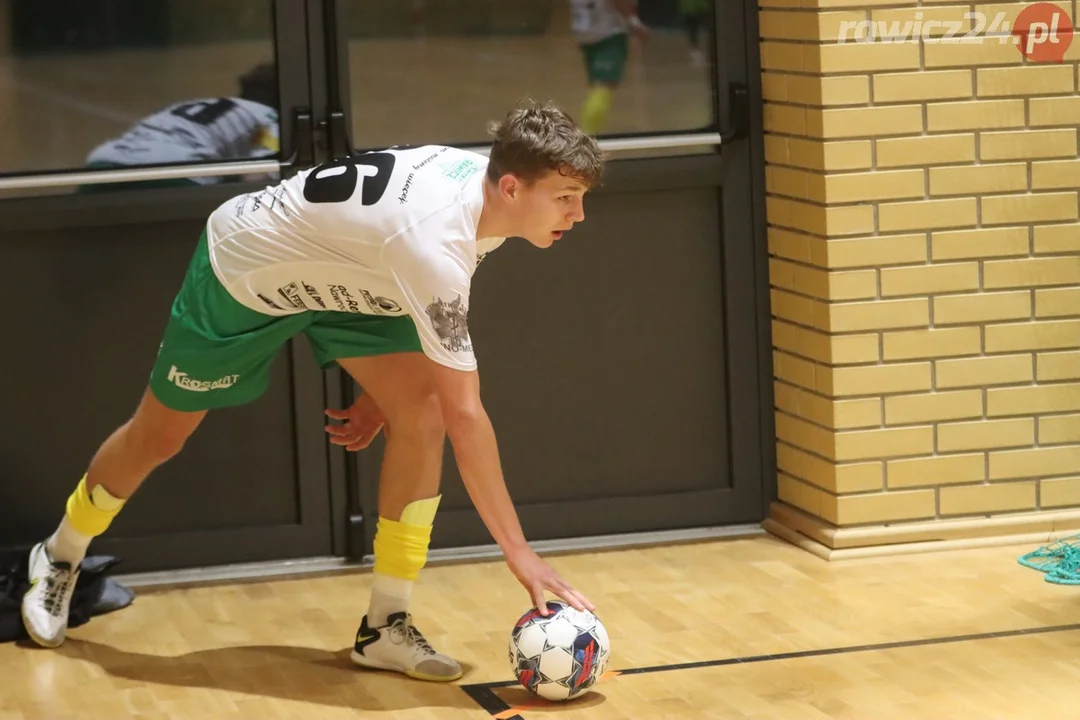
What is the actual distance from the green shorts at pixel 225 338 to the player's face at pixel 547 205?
477 millimetres

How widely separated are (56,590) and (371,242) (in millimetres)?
1263

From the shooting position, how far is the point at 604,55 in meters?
4.61

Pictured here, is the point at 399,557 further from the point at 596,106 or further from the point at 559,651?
the point at 596,106

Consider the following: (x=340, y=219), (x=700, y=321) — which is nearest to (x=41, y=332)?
(x=340, y=219)

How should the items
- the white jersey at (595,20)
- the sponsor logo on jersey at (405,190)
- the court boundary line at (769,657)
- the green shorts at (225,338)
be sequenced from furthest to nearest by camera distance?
1. the white jersey at (595,20)
2. the green shorts at (225,338)
3. the court boundary line at (769,657)
4. the sponsor logo on jersey at (405,190)

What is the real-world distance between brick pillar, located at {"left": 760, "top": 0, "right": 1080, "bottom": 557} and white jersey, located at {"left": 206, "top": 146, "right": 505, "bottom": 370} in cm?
130

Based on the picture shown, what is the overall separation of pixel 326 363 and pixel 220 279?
0.33 m

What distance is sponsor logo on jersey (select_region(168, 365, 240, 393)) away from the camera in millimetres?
3740

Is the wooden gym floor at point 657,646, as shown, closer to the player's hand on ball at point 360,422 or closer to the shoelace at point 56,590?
the shoelace at point 56,590

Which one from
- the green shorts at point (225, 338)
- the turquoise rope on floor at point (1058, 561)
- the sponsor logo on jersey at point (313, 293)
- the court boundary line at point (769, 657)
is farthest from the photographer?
the turquoise rope on floor at point (1058, 561)

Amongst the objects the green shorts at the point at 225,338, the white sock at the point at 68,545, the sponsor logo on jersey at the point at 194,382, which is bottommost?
the white sock at the point at 68,545

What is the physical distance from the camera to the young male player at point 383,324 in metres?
3.30

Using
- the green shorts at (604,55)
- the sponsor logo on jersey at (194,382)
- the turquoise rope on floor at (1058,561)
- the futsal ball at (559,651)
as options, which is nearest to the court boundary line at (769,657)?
the futsal ball at (559,651)

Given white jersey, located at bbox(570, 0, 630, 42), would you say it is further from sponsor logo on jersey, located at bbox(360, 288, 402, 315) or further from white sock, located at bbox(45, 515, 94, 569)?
white sock, located at bbox(45, 515, 94, 569)
